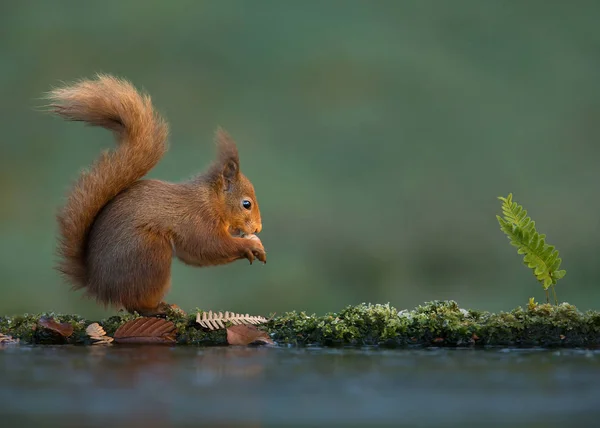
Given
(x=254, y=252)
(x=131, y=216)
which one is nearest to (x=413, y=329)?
(x=254, y=252)

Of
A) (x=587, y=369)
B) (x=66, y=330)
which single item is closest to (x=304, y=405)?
(x=587, y=369)

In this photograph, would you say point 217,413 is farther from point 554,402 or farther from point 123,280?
point 123,280

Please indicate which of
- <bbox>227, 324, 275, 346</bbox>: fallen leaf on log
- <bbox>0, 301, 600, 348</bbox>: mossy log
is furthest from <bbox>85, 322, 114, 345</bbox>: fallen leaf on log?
<bbox>227, 324, 275, 346</bbox>: fallen leaf on log

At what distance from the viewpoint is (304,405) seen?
136 cm

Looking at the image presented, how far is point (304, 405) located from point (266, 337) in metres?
0.97

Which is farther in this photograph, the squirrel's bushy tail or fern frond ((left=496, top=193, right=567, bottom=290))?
the squirrel's bushy tail

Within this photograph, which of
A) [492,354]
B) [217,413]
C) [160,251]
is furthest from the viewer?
[160,251]

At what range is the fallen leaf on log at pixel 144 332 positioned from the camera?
234 cm

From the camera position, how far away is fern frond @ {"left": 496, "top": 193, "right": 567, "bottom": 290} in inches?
94.2

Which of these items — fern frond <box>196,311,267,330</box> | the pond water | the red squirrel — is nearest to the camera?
the pond water

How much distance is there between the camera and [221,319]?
7.92ft

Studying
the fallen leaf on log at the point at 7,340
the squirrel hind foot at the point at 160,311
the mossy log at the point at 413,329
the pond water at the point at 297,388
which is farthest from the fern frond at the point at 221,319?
the fallen leaf on log at the point at 7,340

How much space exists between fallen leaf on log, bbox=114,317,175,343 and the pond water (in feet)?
0.84

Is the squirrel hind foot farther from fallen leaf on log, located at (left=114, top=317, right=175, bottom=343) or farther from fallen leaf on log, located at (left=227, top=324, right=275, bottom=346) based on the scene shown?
fallen leaf on log, located at (left=227, top=324, right=275, bottom=346)
